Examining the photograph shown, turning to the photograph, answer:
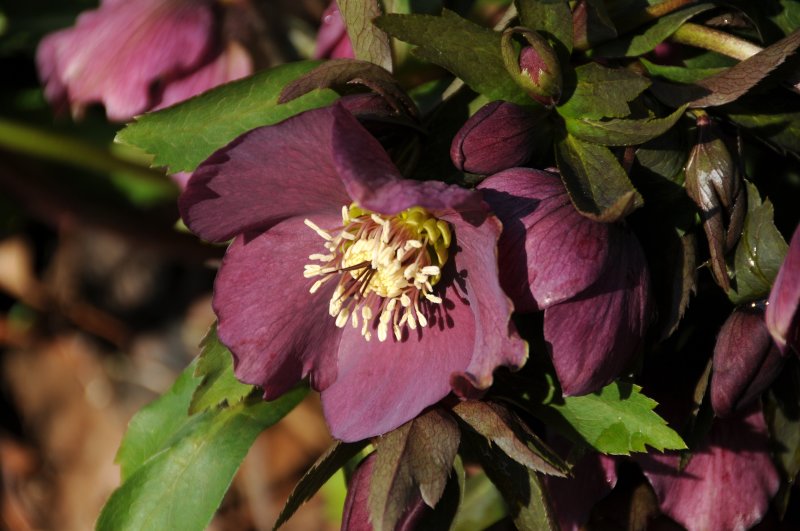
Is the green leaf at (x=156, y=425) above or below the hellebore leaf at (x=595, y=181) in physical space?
below

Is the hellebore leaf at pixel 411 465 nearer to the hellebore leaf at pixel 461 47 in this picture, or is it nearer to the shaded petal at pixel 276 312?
the shaded petal at pixel 276 312

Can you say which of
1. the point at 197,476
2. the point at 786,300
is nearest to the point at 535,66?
the point at 786,300

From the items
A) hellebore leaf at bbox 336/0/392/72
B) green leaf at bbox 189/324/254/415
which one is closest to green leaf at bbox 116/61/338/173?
hellebore leaf at bbox 336/0/392/72

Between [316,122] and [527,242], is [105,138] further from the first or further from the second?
[527,242]

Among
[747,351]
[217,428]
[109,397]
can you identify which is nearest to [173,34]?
[217,428]

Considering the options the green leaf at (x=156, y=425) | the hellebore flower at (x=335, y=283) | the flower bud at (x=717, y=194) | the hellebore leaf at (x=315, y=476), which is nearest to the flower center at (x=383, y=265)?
the hellebore flower at (x=335, y=283)

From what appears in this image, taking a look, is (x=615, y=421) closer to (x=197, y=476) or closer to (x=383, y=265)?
(x=383, y=265)
